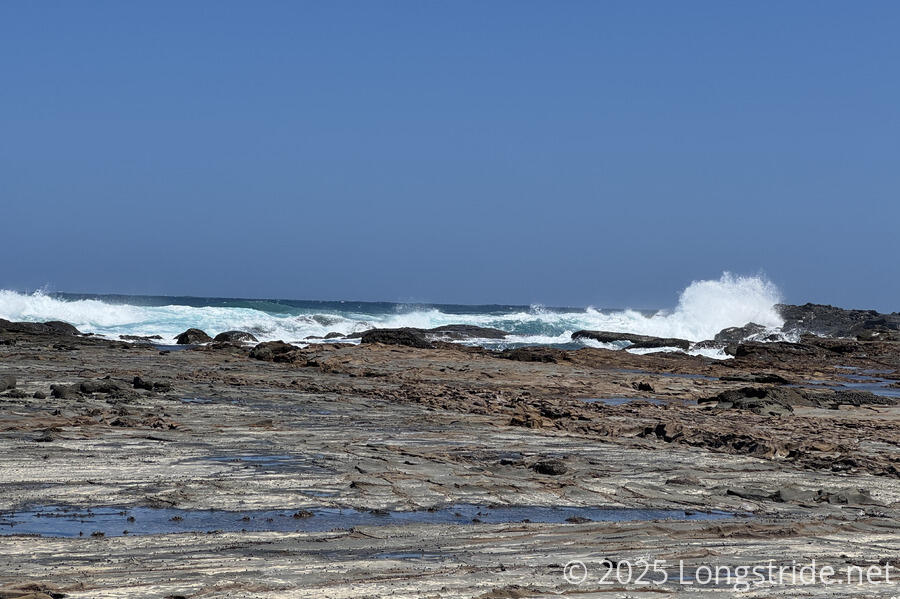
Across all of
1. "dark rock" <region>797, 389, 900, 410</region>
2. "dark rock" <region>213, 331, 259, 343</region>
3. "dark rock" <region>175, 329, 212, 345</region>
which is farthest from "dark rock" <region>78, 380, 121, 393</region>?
"dark rock" <region>175, 329, 212, 345</region>

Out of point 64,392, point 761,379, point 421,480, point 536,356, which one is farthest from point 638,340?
point 421,480

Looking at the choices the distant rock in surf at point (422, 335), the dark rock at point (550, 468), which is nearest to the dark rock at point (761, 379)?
the distant rock in surf at point (422, 335)

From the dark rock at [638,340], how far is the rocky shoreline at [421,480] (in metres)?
22.7

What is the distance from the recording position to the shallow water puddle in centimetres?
671

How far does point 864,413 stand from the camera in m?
17.3

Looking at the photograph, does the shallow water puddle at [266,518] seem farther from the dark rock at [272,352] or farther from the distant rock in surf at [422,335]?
the distant rock in surf at [422,335]

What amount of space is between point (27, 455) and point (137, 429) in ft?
7.35

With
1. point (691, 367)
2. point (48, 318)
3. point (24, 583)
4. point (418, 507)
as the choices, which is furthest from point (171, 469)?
point (48, 318)

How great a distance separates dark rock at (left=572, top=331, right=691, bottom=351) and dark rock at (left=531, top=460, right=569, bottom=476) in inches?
1356

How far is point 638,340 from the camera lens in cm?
4691

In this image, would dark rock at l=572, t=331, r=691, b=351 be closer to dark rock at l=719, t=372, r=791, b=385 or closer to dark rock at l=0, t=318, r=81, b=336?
dark rock at l=719, t=372, r=791, b=385

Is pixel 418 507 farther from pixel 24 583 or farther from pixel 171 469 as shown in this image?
pixel 24 583

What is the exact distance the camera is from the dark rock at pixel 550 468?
956cm

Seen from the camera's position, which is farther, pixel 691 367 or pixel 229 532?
pixel 691 367
